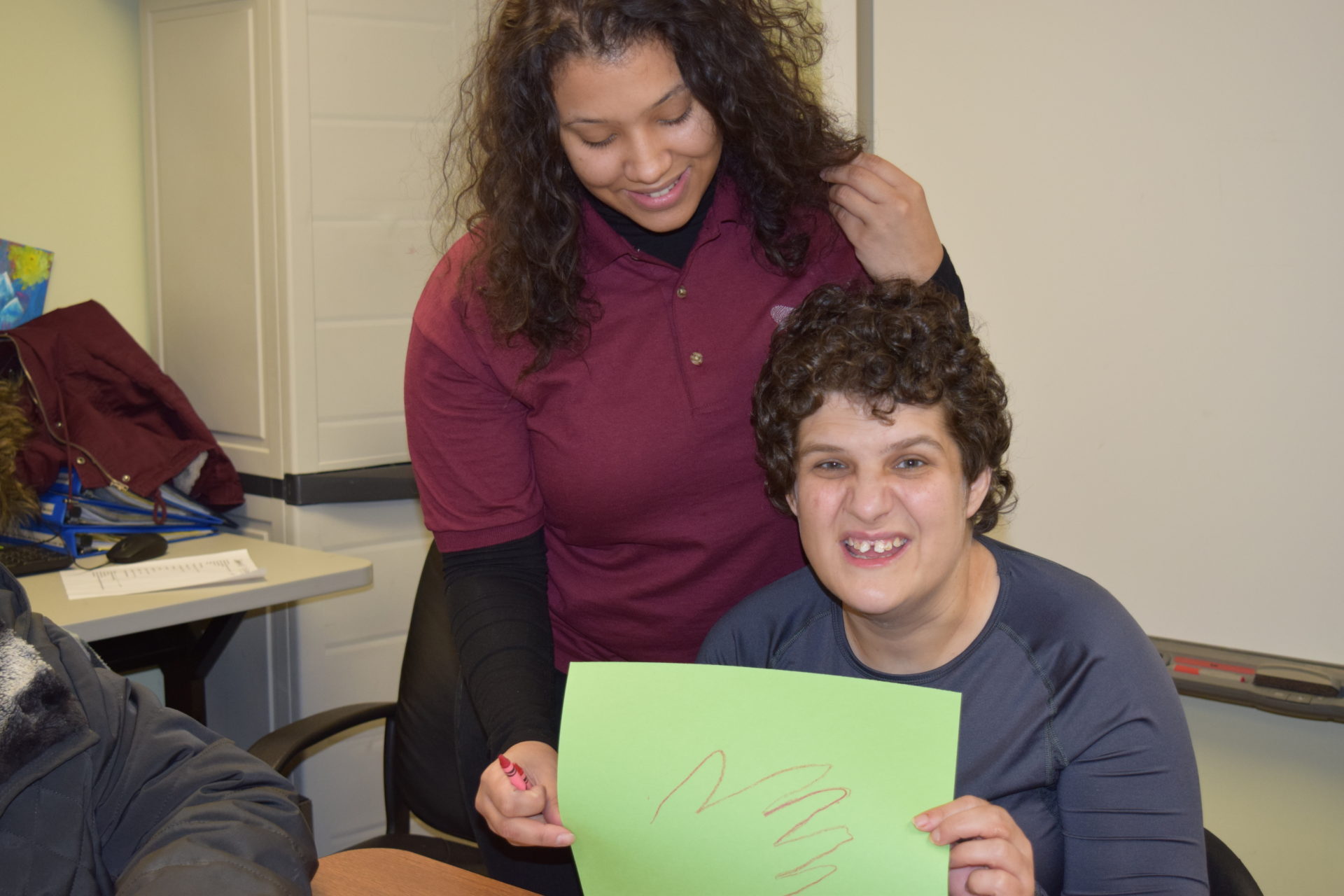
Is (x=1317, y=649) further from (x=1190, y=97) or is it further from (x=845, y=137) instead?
(x=845, y=137)

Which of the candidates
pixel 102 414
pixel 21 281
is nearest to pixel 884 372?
pixel 102 414

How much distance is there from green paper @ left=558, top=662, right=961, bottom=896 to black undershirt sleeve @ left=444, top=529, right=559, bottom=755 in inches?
7.9

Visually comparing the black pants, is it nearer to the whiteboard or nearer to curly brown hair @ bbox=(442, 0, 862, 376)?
curly brown hair @ bbox=(442, 0, 862, 376)

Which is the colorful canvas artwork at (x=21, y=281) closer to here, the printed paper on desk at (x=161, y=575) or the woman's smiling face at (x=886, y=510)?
the printed paper on desk at (x=161, y=575)

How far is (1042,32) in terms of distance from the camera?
6.02ft

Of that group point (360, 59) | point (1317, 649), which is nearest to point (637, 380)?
point (1317, 649)

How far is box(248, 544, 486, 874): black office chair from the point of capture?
6.62ft

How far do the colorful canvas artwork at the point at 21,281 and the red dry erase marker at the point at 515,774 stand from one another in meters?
2.32

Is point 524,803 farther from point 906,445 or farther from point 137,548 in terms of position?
point 137,548

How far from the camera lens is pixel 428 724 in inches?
80.3

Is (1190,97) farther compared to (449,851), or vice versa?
(449,851)

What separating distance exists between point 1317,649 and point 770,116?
1134 mm


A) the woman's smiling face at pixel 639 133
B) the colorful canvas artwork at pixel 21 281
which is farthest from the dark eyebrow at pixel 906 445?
the colorful canvas artwork at pixel 21 281

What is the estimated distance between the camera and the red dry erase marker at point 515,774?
1088mm
